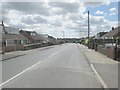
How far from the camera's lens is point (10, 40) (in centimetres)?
6391

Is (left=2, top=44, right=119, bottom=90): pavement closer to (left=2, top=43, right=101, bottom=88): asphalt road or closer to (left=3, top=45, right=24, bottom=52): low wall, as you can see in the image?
(left=2, top=43, right=101, bottom=88): asphalt road

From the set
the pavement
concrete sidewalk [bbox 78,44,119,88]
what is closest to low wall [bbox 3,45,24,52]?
the pavement

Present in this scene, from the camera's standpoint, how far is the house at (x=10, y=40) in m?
47.5

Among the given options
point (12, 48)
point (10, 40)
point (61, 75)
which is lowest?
point (61, 75)

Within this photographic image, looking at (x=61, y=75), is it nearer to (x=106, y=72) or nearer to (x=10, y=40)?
(x=106, y=72)

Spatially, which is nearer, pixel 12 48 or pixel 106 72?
pixel 106 72

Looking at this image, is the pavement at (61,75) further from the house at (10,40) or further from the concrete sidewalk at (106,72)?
the house at (10,40)

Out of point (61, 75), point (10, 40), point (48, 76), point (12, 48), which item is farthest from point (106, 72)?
point (10, 40)

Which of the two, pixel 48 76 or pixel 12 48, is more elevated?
pixel 12 48

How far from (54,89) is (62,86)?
2.47 ft

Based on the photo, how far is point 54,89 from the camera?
9.30m

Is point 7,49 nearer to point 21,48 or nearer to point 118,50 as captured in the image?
point 21,48

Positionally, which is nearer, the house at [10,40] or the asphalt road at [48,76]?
the asphalt road at [48,76]

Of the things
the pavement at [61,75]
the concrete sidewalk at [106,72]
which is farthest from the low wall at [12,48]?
the concrete sidewalk at [106,72]
